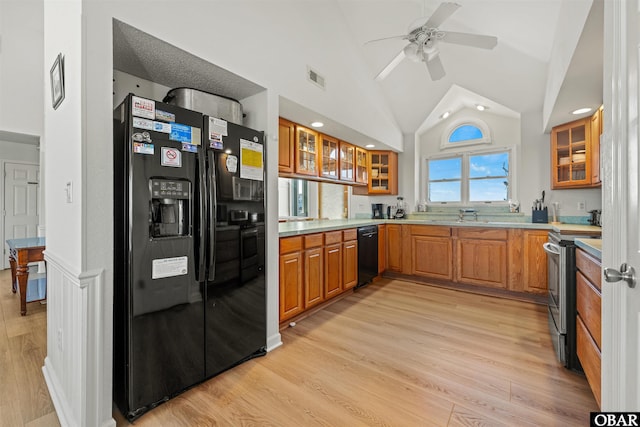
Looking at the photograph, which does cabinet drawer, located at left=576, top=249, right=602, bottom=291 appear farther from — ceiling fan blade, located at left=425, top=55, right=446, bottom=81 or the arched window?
the arched window

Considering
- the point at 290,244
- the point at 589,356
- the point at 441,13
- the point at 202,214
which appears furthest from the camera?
the point at 290,244

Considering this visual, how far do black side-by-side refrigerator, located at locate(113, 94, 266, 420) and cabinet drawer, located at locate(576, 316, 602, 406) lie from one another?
202cm

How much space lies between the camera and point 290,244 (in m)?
2.57

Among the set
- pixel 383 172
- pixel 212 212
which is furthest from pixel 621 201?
pixel 383 172

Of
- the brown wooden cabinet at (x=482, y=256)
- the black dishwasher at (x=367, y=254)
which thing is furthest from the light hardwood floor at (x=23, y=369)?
the brown wooden cabinet at (x=482, y=256)

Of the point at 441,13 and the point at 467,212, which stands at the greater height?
the point at 441,13

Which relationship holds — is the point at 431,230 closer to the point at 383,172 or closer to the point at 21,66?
the point at 383,172

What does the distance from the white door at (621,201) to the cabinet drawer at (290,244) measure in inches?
78.7

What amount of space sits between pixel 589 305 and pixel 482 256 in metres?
2.08

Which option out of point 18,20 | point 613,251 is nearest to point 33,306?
point 18,20

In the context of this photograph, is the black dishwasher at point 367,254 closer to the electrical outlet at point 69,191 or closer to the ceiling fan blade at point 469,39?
the ceiling fan blade at point 469,39

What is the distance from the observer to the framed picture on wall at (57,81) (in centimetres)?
158

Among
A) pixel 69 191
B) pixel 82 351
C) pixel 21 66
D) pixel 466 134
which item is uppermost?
pixel 21 66

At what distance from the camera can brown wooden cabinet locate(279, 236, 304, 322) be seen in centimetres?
249
